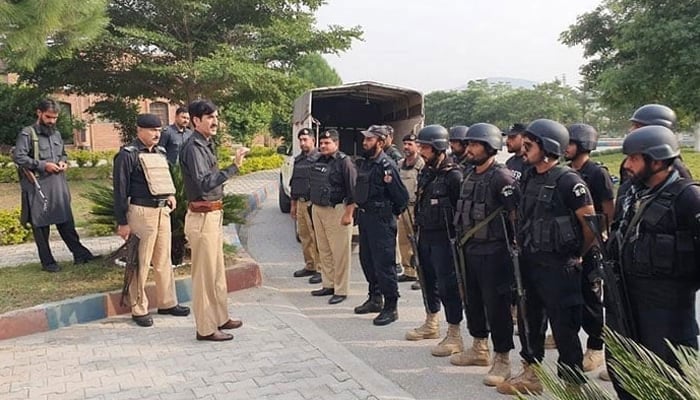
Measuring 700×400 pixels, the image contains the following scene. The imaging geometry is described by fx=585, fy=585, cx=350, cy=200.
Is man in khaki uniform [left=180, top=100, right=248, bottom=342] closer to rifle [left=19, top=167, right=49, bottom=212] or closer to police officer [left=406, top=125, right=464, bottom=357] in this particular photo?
police officer [left=406, top=125, right=464, bottom=357]

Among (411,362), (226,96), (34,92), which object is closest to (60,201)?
(411,362)

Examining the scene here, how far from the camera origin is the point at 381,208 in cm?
517

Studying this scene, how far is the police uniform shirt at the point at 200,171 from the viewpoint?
4.33 meters

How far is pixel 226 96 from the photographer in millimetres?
14688

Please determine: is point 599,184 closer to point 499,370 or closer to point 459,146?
point 459,146

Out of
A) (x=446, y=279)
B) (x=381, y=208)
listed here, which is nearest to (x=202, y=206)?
(x=381, y=208)

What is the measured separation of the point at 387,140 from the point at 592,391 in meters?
4.55

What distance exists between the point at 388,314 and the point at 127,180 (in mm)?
2497

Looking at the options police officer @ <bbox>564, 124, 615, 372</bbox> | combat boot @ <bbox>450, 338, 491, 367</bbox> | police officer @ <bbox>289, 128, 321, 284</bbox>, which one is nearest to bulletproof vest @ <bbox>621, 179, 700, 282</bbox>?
police officer @ <bbox>564, 124, 615, 372</bbox>

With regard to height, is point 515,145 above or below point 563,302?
above

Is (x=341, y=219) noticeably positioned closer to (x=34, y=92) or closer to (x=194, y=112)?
(x=194, y=112)

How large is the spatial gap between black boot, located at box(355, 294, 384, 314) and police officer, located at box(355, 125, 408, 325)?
0.13 m

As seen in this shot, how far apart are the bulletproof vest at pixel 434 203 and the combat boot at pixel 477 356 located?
862 millimetres

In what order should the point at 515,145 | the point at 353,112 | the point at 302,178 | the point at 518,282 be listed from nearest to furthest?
the point at 518,282
the point at 515,145
the point at 302,178
the point at 353,112
